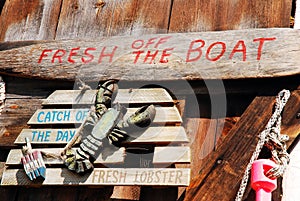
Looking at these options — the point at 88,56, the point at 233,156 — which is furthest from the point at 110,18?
the point at 233,156

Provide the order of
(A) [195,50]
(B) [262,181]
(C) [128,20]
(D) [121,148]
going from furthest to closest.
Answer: (C) [128,20] → (A) [195,50] → (D) [121,148] → (B) [262,181]

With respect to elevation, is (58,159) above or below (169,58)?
below

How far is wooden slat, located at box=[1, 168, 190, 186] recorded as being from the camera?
2.50m

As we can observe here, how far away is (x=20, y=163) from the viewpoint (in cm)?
277

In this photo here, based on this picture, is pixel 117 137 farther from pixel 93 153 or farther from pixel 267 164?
pixel 267 164

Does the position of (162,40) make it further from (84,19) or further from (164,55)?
(84,19)

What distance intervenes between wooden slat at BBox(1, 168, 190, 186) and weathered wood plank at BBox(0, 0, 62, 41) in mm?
756

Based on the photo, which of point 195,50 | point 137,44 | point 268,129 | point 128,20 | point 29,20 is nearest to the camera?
point 268,129

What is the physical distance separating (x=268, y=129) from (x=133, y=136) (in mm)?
520

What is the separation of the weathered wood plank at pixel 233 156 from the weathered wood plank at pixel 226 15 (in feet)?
1.22

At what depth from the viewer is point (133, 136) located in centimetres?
267

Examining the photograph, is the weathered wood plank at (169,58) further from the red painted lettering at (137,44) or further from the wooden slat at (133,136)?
the wooden slat at (133,136)

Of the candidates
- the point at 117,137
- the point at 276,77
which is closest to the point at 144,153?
the point at 117,137

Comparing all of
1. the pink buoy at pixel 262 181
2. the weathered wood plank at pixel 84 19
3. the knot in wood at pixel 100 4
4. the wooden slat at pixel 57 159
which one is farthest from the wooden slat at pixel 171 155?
the knot in wood at pixel 100 4
